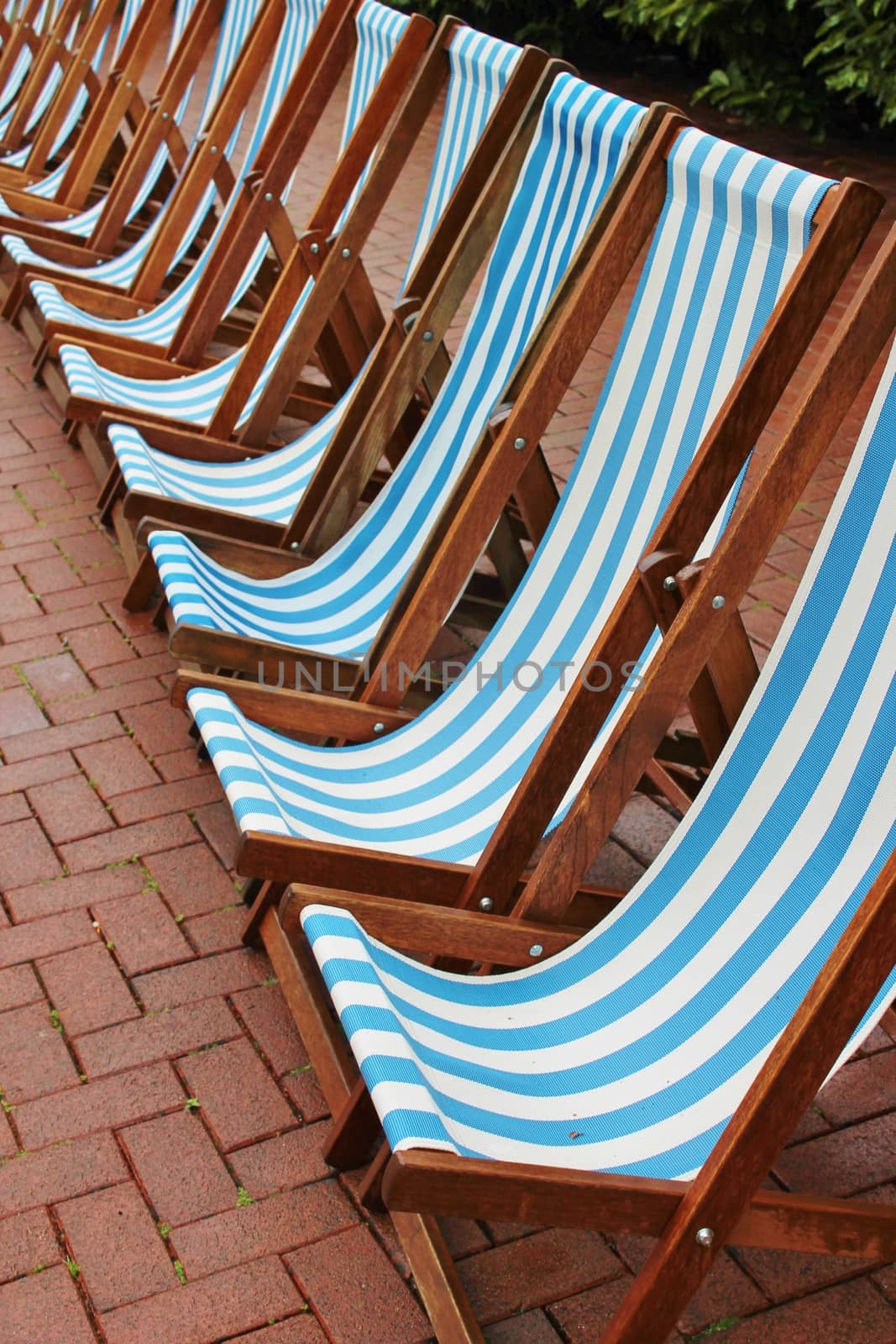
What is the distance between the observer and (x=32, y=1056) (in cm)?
221

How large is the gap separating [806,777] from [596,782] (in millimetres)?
278

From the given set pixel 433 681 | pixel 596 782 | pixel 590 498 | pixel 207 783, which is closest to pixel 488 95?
pixel 590 498

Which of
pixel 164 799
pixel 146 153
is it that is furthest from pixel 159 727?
pixel 146 153

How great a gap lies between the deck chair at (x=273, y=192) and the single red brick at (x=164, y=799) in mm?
1423

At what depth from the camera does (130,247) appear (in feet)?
16.6

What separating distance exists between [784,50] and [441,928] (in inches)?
244

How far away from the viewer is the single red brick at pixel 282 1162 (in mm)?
2027

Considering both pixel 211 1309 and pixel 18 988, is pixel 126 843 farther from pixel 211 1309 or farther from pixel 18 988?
pixel 211 1309

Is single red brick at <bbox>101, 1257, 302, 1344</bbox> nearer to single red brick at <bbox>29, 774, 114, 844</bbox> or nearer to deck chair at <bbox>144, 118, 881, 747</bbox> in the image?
deck chair at <bbox>144, 118, 881, 747</bbox>

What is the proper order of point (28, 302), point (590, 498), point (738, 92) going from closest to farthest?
point (590, 498), point (28, 302), point (738, 92)

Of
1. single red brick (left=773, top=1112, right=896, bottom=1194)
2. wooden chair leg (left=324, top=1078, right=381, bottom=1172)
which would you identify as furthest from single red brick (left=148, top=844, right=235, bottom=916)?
single red brick (left=773, top=1112, right=896, bottom=1194)

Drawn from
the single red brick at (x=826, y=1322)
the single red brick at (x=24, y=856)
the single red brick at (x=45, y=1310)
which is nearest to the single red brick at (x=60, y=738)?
the single red brick at (x=24, y=856)

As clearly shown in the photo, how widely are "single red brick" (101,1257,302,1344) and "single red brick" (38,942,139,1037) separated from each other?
51 centimetres

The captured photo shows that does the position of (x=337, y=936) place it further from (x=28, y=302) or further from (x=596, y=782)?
(x=28, y=302)
